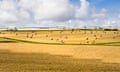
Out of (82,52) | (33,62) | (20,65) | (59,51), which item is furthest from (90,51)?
(20,65)

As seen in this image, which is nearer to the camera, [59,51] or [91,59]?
[91,59]

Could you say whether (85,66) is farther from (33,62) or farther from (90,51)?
(90,51)

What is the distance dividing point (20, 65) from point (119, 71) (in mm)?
13231

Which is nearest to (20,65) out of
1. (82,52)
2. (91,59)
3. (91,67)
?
(91,67)

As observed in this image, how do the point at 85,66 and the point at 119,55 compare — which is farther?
the point at 119,55

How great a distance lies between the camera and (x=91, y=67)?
129 feet

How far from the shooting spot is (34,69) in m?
37.3

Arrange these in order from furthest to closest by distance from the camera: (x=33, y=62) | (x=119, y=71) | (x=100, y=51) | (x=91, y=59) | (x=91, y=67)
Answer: (x=100, y=51), (x=91, y=59), (x=33, y=62), (x=91, y=67), (x=119, y=71)

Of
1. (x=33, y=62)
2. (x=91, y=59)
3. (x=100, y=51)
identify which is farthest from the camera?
(x=100, y=51)

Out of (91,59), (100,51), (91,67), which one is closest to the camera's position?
(91,67)

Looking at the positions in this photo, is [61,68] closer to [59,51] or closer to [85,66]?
[85,66]

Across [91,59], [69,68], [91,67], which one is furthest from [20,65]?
[91,59]

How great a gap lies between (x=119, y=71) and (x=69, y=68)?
6.33 m

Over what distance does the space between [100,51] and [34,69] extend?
20.4 meters
